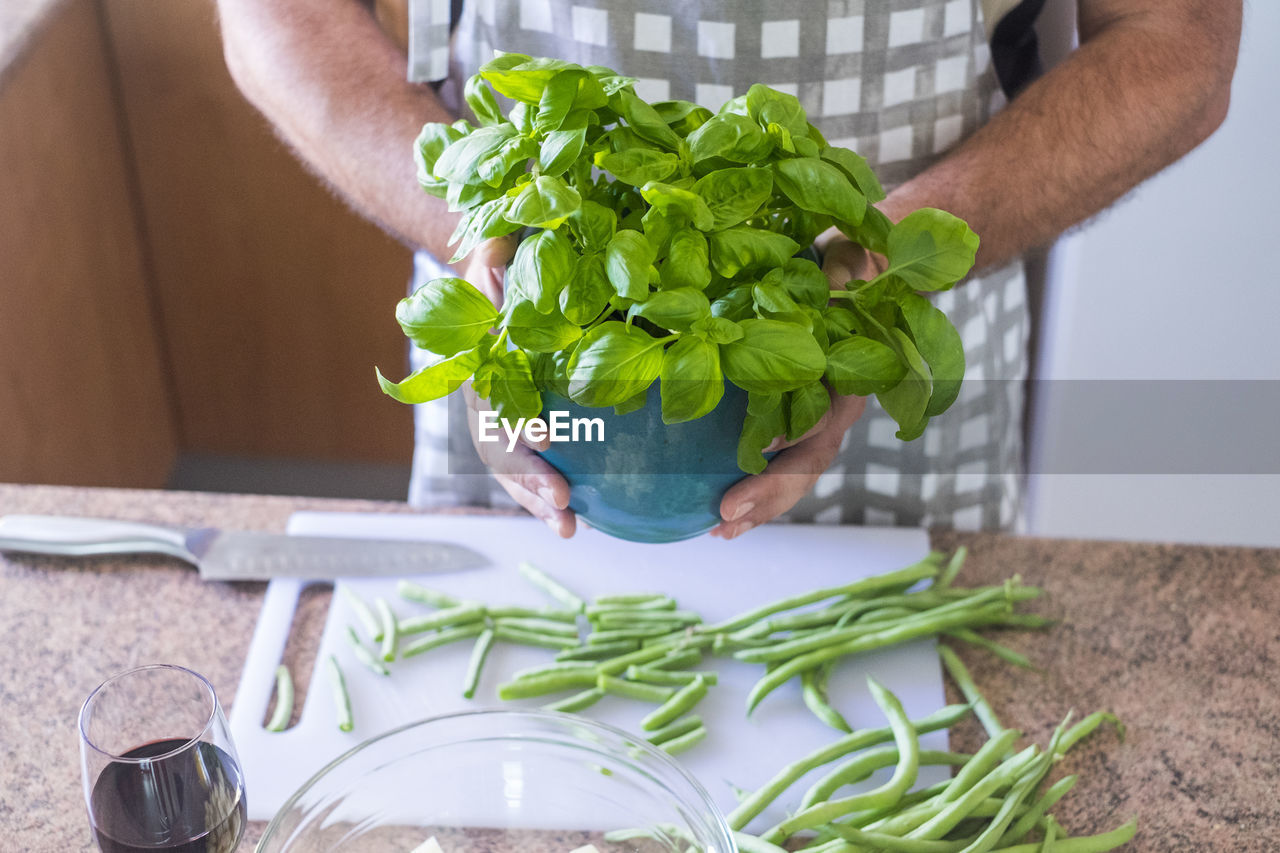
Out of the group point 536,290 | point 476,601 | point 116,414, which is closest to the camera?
point 536,290

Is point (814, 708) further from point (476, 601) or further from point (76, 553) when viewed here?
point (76, 553)

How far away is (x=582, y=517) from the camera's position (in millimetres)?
786

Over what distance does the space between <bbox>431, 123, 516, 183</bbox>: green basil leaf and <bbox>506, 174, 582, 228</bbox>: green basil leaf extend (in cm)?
6

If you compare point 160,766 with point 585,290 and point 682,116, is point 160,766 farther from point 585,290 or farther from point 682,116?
point 682,116

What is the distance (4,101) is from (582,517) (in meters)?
1.77

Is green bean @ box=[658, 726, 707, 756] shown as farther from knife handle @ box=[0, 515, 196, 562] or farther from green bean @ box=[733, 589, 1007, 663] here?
knife handle @ box=[0, 515, 196, 562]

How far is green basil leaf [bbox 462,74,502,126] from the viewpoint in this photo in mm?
706

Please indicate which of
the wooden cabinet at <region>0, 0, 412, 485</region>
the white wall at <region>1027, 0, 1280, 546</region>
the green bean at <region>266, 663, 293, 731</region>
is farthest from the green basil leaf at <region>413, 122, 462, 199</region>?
the wooden cabinet at <region>0, 0, 412, 485</region>

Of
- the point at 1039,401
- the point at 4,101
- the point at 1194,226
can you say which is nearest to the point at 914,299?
the point at 1194,226

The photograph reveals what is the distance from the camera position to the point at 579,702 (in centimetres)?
93

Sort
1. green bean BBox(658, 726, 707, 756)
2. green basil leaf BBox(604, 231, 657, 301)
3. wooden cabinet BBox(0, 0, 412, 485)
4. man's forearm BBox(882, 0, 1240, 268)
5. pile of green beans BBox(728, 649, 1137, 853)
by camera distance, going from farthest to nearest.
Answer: wooden cabinet BBox(0, 0, 412, 485) → man's forearm BBox(882, 0, 1240, 268) → green bean BBox(658, 726, 707, 756) → pile of green beans BBox(728, 649, 1137, 853) → green basil leaf BBox(604, 231, 657, 301)

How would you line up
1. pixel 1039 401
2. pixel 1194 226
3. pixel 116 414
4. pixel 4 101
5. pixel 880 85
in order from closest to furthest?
pixel 880 85 → pixel 1194 226 → pixel 4 101 → pixel 1039 401 → pixel 116 414

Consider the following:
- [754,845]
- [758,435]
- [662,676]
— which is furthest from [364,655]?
[758,435]

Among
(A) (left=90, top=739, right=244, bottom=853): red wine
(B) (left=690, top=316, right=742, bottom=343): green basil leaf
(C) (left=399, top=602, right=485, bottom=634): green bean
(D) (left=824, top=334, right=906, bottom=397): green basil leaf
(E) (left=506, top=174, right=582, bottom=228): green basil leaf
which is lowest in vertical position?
(C) (left=399, top=602, right=485, bottom=634): green bean
